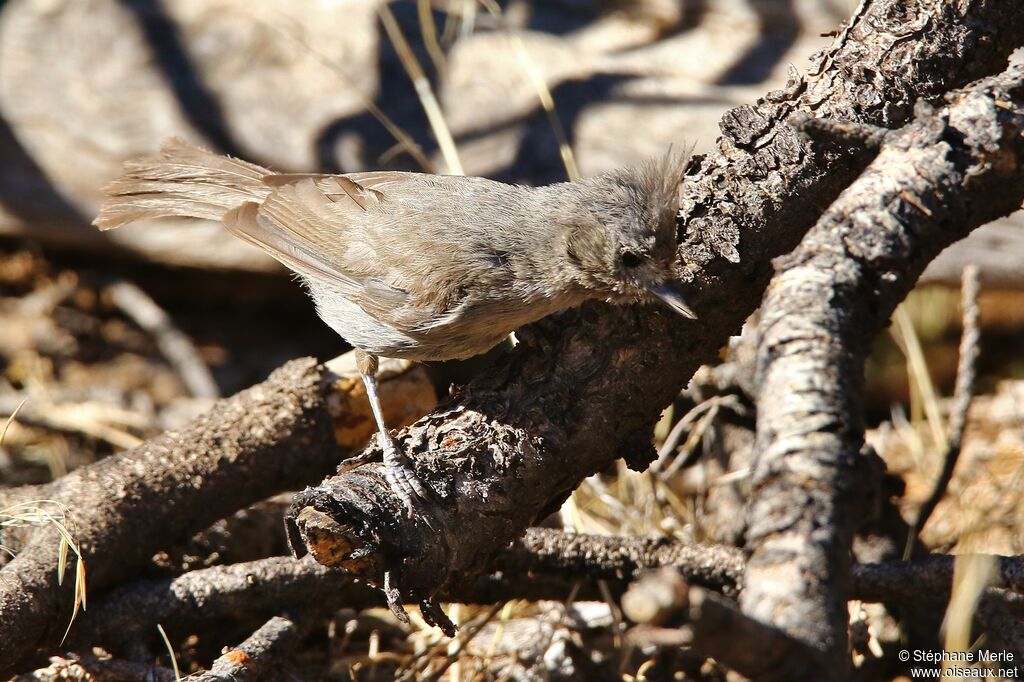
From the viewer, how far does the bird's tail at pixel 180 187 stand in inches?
157

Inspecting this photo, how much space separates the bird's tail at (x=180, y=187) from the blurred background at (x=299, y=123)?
1.28 meters

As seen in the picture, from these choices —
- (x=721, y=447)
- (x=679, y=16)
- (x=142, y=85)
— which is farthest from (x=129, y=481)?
(x=679, y=16)

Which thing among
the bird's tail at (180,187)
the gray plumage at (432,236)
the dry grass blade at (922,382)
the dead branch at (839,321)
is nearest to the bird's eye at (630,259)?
the gray plumage at (432,236)

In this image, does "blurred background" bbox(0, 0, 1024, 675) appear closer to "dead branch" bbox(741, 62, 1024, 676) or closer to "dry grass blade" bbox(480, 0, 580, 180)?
"dry grass blade" bbox(480, 0, 580, 180)

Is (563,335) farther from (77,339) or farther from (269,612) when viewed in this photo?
(77,339)

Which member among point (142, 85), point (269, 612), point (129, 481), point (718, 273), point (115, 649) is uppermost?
point (142, 85)

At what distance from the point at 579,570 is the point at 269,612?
1.05 metres

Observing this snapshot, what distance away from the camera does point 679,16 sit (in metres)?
5.53

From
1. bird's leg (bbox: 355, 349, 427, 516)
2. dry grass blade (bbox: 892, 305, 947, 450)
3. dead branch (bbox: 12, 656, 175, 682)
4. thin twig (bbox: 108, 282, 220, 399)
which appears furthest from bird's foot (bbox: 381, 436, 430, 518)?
thin twig (bbox: 108, 282, 220, 399)

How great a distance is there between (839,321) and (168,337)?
14.6 feet

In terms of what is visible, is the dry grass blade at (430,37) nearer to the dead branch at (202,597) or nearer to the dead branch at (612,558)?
the dead branch at (612,558)

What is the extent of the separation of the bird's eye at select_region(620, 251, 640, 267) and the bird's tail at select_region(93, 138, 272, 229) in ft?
5.66

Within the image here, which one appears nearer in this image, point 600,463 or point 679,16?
point 600,463

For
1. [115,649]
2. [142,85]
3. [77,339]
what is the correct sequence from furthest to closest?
[77,339]
[142,85]
[115,649]
